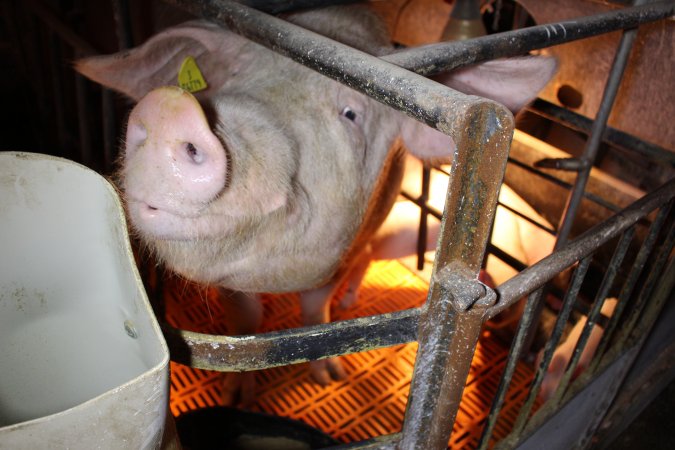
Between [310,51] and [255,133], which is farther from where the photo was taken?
[255,133]

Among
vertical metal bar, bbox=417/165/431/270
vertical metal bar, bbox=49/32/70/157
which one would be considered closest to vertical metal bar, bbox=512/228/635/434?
vertical metal bar, bbox=417/165/431/270

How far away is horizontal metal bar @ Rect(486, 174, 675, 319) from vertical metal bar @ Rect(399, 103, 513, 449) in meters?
0.10

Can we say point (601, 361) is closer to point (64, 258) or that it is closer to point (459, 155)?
point (459, 155)

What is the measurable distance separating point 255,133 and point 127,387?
933 mm

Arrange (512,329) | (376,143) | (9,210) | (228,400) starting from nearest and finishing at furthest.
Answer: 1. (9,210)
2. (376,143)
3. (228,400)
4. (512,329)

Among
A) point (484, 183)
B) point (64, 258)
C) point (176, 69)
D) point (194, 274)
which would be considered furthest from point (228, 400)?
point (484, 183)

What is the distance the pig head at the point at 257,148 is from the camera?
48.6 inches

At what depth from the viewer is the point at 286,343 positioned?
964 mm

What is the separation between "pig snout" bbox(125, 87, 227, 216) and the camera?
1182mm

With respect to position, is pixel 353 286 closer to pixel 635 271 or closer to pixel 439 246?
pixel 635 271

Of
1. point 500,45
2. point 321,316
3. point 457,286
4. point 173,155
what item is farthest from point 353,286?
point 457,286

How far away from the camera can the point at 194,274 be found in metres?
1.60

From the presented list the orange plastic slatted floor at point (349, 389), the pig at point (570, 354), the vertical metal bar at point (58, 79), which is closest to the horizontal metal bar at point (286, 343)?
the orange plastic slatted floor at point (349, 389)

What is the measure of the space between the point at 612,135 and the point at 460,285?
1.68m
